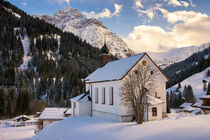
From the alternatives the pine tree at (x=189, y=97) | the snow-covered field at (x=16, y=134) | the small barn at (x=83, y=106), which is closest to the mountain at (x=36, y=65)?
the snow-covered field at (x=16, y=134)

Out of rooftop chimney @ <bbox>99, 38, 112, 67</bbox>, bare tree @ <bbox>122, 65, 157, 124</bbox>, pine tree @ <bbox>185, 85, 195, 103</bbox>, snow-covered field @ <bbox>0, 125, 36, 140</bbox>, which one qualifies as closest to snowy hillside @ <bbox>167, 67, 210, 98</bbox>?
pine tree @ <bbox>185, 85, 195, 103</bbox>

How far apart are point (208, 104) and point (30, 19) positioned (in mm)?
193137

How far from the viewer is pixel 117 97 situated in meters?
28.2

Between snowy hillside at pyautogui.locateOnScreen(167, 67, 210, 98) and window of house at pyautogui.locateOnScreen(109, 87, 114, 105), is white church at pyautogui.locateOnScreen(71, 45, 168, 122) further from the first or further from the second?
snowy hillside at pyautogui.locateOnScreen(167, 67, 210, 98)

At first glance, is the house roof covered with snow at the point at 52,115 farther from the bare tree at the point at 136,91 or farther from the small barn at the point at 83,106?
the bare tree at the point at 136,91

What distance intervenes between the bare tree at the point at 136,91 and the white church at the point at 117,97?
0.61 metres

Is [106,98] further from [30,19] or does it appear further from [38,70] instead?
[30,19]

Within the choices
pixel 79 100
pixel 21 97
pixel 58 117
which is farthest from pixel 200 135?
pixel 21 97

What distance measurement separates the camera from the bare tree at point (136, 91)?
24.0m

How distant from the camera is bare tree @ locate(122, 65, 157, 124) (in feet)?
78.6

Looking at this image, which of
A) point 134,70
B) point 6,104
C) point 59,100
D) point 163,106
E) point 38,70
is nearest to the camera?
point 134,70

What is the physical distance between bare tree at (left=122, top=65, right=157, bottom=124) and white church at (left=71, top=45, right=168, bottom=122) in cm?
61

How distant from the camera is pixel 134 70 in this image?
28.2 metres

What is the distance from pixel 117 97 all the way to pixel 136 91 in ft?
12.7
